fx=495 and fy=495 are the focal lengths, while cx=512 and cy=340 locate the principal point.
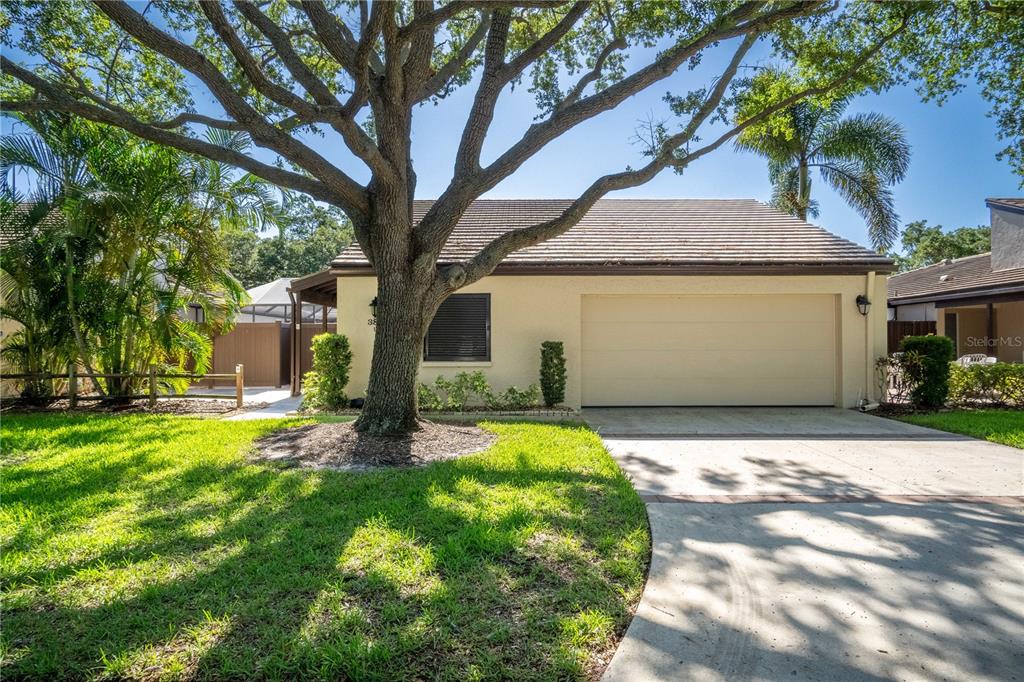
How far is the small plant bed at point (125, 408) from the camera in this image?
29.5ft

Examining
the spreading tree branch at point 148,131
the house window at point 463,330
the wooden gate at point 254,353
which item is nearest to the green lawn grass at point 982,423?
the house window at point 463,330

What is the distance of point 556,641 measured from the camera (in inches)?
96.0

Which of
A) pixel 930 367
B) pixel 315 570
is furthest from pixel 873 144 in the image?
pixel 315 570

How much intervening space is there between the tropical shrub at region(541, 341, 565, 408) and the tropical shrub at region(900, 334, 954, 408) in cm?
A: 661

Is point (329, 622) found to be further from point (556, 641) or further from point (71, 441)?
point (71, 441)

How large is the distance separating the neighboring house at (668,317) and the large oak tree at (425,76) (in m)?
2.77

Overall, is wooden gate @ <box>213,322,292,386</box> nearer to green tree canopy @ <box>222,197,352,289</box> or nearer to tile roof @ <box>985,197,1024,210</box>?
green tree canopy @ <box>222,197,352,289</box>

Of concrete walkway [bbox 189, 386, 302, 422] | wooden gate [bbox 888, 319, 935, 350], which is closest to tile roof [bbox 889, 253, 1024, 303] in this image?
wooden gate [bbox 888, 319, 935, 350]

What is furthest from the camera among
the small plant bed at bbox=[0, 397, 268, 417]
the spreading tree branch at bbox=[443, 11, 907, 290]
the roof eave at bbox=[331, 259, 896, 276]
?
the roof eave at bbox=[331, 259, 896, 276]

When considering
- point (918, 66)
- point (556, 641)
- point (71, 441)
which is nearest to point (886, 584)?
point (556, 641)

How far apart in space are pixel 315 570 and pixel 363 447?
2.88 m

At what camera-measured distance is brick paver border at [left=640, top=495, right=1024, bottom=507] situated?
4543 millimetres

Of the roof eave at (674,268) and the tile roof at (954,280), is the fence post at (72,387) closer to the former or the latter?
the roof eave at (674,268)

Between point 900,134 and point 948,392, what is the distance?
984 centimetres
